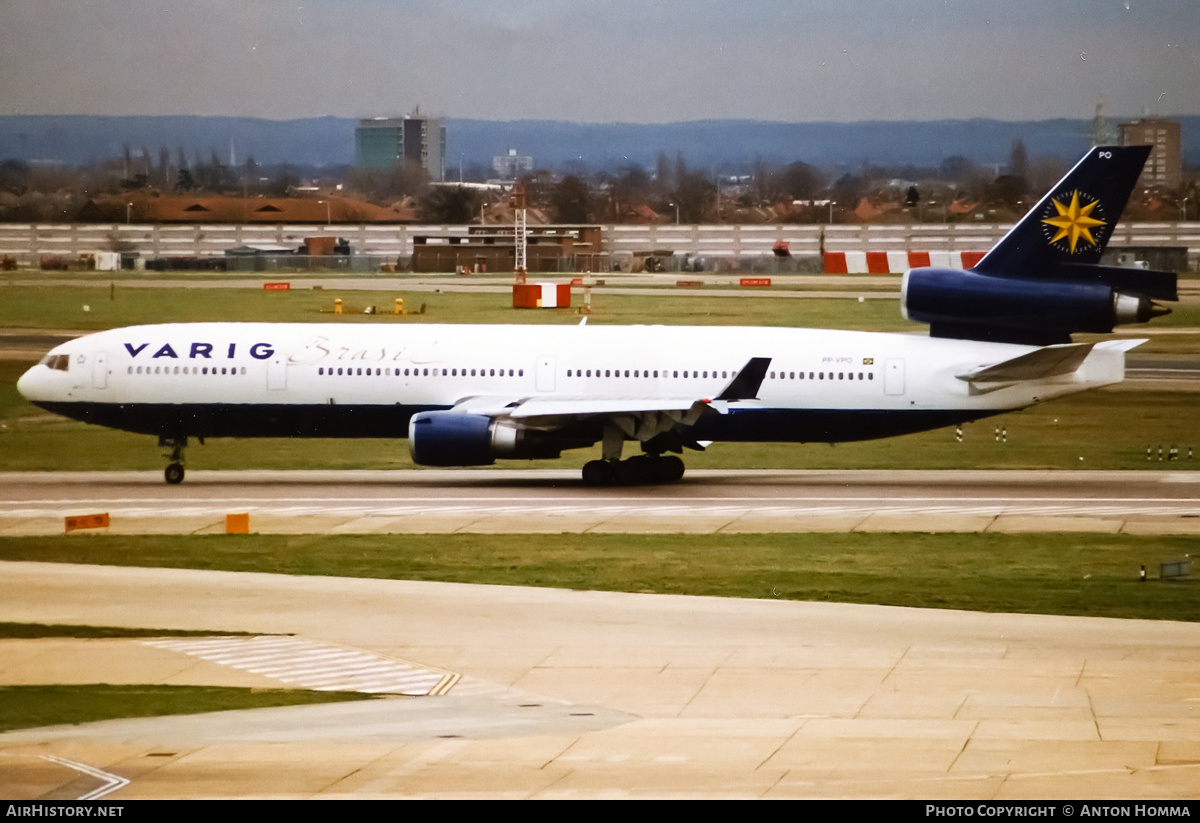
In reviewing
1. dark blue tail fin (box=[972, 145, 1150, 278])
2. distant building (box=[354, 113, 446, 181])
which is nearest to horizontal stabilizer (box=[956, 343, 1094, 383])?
dark blue tail fin (box=[972, 145, 1150, 278])

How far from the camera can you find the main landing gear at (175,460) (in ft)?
117

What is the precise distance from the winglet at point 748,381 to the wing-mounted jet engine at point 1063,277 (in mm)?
5517

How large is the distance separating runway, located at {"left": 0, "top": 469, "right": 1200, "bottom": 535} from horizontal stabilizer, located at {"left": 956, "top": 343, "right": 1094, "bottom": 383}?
2.63m

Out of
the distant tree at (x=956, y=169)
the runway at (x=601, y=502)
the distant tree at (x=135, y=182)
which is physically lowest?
the runway at (x=601, y=502)

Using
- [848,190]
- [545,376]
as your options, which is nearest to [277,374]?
[545,376]

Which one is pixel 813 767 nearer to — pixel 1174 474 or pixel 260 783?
pixel 260 783

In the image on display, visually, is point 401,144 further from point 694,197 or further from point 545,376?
point 545,376

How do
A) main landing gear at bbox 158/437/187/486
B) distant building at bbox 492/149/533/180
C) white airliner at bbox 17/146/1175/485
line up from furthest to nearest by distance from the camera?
distant building at bbox 492/149/533/180, main landing gear at bbox 158/437/187/486, white airliner at bbox 17/146/1175/485

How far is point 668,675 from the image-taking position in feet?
57.9

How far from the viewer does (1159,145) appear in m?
47.5

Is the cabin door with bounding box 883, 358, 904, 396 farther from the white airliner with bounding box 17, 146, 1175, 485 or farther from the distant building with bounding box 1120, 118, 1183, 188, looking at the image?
the distant building with bounding box 1120, 118, 1183, 188

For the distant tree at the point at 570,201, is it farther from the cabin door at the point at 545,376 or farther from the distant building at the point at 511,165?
the cabin door at the point at 545,376

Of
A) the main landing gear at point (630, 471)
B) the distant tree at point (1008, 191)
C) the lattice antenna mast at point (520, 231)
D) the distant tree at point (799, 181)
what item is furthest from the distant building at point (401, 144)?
the main landing gear at point (630, 471)

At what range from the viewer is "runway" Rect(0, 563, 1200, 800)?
13.4 metres
